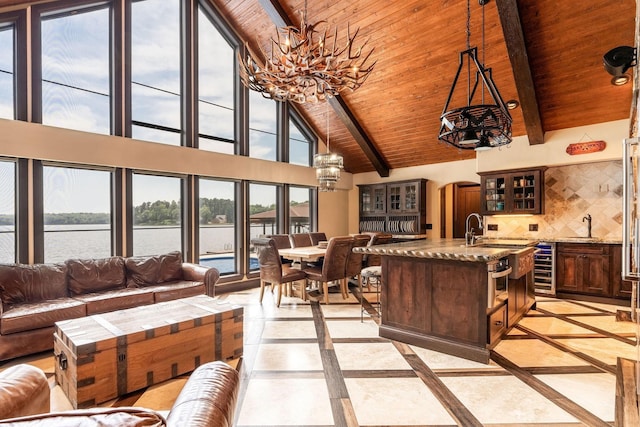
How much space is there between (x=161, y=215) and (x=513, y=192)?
6.11 metres

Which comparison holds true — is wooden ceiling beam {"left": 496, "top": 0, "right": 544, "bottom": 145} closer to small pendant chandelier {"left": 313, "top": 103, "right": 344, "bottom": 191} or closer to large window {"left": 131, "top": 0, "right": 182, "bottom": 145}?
small pendant chandelier {"left": 313, "top": 103, "right": 344, "bottom": 191}

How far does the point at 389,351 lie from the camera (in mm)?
3256

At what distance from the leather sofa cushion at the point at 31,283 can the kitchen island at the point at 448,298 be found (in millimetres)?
3491

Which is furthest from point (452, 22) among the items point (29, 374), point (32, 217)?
point (32, 217)

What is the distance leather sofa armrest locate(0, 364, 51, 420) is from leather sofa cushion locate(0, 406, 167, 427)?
54cm

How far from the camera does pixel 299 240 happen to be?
20.1 ft

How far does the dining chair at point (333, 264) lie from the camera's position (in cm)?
480

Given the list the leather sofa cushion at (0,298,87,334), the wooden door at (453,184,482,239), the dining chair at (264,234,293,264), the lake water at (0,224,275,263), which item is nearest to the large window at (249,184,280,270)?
the lake water at (0,224,275,263)

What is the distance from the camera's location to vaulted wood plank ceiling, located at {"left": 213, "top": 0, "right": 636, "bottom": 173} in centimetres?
410

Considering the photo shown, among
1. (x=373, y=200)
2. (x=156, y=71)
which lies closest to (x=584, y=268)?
(x=373, y=200)

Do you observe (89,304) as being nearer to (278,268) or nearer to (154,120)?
(278,268)

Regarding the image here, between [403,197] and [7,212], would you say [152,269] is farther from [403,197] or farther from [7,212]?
[403,197]

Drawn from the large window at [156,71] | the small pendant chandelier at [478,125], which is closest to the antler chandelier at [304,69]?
the small pendant chandelier at [478,125]

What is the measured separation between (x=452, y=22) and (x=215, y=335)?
16.0 ft
